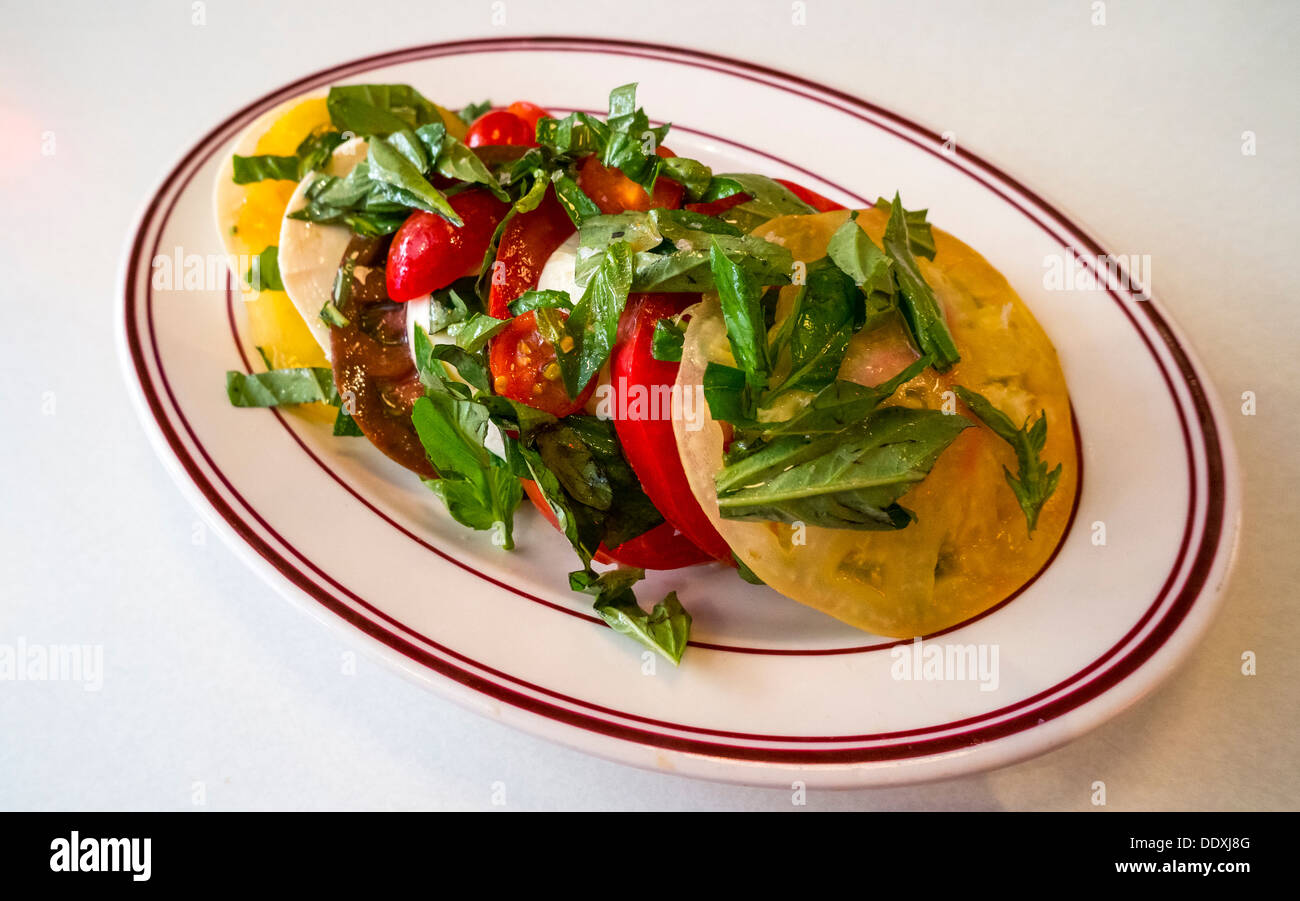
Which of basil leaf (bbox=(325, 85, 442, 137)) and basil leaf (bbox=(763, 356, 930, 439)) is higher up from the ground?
basil leaf (bbox=(325, 85, 442, 137))

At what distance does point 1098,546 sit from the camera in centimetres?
159

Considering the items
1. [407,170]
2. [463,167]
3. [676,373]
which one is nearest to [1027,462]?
[676,373]

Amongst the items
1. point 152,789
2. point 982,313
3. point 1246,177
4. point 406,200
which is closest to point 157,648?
point 152,789

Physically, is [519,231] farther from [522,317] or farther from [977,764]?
[977,764]

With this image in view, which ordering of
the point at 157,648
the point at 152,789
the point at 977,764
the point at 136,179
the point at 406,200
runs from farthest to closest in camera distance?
the point at 136,179 < the point at 406,200 < the point at 157,648 < the point at 152,789 < the point at 977,764

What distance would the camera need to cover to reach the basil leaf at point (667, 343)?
144 centimetres

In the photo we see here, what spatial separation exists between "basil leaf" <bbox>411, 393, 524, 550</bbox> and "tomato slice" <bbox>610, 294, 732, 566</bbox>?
26 cm

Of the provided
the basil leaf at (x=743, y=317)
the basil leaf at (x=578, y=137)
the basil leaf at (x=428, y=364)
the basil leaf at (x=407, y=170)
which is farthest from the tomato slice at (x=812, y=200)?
the basil leaf at (x=428, y=364)

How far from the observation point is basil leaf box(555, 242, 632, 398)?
4.80 ft

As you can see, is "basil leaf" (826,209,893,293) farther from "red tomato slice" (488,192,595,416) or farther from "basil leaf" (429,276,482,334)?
"basil leaf" (429,276,482,334)

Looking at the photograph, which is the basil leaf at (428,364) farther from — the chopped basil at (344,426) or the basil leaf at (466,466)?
the chopped basil at (344,426)

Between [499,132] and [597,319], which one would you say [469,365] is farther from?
[499,132]

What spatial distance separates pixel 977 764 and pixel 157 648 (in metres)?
1.45

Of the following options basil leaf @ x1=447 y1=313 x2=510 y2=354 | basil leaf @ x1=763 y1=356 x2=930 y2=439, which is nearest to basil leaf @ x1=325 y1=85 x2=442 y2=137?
basil leaf @ x1=447 y1=313 x2=510 y2=354
